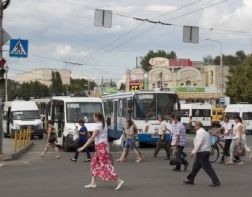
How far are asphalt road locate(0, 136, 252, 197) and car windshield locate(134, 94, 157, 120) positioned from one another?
8966 mm

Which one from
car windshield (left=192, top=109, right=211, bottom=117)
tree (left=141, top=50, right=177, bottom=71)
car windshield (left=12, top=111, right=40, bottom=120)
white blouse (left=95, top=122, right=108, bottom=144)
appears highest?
tree (left=141, top=50, right=177, bottom=71)

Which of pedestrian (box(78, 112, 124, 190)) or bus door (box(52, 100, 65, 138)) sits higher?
bus door (box(52, 100, 65, 138))

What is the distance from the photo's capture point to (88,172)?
17453 mm

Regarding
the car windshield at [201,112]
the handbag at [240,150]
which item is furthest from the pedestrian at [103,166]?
the car windshield at [201,112]

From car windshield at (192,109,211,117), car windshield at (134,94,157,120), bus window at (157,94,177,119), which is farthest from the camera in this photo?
car windshield at (192,109,211,117)

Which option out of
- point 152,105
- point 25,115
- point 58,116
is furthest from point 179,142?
point 25,115

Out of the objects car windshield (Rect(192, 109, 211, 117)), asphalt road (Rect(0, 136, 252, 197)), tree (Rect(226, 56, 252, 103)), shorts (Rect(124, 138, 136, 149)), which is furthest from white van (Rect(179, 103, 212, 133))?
asphalt road (Rect(0, 136, 252, 197))

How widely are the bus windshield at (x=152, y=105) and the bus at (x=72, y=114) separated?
2117 mm

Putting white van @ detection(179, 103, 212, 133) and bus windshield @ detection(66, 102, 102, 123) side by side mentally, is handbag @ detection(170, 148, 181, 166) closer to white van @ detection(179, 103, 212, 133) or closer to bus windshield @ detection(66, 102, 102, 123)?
bus windshield @ detection(66, 102, 102, 123)

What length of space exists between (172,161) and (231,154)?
3.91 metres

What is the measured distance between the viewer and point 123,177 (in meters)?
16.1

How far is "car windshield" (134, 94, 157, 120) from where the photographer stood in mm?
30516

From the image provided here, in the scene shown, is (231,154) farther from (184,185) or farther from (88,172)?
(184,185)

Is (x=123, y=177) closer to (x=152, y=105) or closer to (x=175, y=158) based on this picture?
(x=175, y=158)
